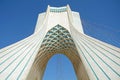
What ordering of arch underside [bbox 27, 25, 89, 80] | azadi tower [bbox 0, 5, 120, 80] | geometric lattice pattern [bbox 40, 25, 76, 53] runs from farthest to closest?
geometric lattice pattern [bbox 40, 25, 76, 53], arch underside [bbox 27, 25, 89, 80], azadi tower [bbox 0, 5, 120, 80]

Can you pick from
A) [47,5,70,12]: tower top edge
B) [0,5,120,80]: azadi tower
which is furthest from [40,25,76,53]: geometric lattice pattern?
[47,5,70,12]: tower top edge

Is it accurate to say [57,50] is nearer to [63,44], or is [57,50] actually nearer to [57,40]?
[63,44]

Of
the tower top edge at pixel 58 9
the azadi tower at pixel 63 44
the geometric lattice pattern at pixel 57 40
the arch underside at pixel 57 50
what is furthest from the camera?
the tower top edge at pixel 58 9

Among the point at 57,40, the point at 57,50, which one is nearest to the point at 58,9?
the point at 57,40

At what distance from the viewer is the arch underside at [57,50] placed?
18.1 meters

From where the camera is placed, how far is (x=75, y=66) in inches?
813

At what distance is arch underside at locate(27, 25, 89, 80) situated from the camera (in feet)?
59.3

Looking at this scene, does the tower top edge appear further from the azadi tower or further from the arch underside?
the arch underside

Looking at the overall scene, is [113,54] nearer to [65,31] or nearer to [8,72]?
[8,72]

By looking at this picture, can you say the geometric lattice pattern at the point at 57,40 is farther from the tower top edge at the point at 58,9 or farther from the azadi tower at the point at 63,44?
the tower top edge at the point at 58,9

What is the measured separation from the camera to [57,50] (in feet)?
68.9

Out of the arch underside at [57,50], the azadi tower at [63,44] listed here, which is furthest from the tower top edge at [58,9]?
the arch underside at [57,50]

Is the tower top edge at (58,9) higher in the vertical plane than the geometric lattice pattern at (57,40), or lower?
higher

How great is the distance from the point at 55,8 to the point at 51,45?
528 cm
